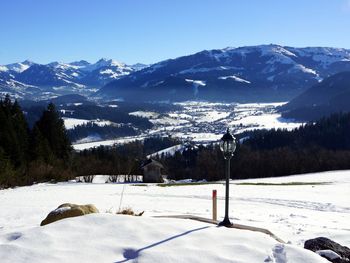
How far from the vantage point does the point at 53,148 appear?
57.8 meters

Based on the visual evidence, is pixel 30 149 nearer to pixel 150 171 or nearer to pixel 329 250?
pixel 150 171

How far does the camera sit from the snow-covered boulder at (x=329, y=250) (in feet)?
29.7

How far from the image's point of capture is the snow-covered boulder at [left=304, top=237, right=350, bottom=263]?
905cm

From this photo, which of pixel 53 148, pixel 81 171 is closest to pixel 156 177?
pixel 81 171

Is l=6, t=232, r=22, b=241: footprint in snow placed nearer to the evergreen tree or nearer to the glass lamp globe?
the glass lamp globe

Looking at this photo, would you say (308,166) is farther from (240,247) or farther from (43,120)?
(240,247)

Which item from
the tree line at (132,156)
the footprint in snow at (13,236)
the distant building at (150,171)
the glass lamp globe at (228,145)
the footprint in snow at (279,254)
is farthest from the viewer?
the distant building at (150,171)

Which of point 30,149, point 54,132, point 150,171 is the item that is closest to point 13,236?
point 30,149

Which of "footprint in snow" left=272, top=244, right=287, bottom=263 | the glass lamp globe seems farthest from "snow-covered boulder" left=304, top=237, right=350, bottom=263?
the glass lamp globe

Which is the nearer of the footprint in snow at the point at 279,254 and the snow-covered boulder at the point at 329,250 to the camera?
Result: the footprint in snow at the point at 279,254

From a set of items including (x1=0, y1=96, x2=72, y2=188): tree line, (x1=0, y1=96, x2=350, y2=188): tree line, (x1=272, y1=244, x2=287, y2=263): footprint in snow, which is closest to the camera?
(x1=272, y1=244, x2=287, y2=263): footprint in snow

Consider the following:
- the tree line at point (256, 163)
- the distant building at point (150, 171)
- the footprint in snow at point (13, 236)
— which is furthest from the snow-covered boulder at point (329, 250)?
the tree line at point (256, 163)

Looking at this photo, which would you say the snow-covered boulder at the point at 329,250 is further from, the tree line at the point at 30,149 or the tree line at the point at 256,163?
the tree line at the point at 256,163

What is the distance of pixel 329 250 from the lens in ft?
30.4
